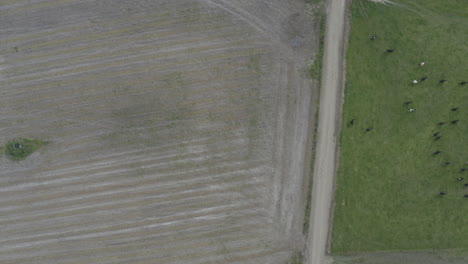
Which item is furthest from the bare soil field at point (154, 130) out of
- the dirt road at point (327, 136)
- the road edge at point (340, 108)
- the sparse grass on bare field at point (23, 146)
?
the road edge at point (340, 108)

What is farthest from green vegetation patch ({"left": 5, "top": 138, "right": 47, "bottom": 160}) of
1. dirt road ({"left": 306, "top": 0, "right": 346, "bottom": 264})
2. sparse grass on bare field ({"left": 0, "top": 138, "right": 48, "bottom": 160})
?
dirt road ({"left": 306, "top": 0, "right": 346, "bottom": 264})

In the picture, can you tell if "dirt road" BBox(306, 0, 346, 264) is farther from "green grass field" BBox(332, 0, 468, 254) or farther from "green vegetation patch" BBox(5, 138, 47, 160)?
"green vegetation patch" BBox(5, 138, 47, 160)

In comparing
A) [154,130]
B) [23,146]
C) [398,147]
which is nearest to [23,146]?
[23,146]

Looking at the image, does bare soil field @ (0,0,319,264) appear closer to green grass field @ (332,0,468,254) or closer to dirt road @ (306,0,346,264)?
dirt road @ (306,0,346,264)

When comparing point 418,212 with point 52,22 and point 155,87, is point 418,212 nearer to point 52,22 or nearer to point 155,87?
point 155,87

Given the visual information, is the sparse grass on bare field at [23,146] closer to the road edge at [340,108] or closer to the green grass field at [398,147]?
the road edge at [340,108]
